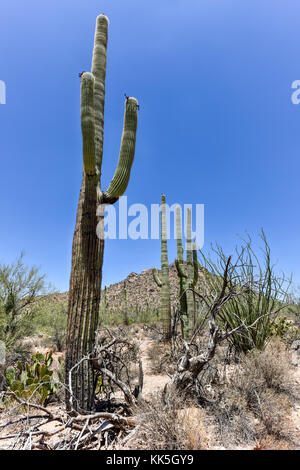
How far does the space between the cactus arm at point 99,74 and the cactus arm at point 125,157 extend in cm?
32

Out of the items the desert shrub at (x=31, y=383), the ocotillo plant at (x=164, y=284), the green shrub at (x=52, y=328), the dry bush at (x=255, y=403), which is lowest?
the green shrub at (x=52, y=328)

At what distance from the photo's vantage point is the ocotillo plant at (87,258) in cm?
357

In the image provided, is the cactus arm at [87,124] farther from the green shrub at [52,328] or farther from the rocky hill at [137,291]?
the rocky hill at [137,291]

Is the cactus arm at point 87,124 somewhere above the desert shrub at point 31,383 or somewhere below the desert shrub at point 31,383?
above

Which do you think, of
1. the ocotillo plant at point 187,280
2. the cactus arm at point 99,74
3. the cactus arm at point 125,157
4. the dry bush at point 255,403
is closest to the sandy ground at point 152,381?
the dry bush at point 255,403

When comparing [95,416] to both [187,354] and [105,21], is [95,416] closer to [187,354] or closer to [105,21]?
[187,354]

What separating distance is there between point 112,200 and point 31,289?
729cm

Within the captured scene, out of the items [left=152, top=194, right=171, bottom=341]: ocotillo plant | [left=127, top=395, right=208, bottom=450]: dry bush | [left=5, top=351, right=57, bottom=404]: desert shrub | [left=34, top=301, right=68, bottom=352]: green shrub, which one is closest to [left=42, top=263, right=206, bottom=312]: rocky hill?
[left=34, top=301, right=68, bottom=352]: green shrub

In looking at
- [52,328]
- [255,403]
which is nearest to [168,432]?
[255,403]

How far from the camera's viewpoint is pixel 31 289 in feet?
32.4

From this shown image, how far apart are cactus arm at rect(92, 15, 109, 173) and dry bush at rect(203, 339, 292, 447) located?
3.76 meters

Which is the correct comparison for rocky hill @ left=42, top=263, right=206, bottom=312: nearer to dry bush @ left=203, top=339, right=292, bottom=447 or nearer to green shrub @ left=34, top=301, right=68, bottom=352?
green shrub @ left=34, top=301, right=68, bottom=352

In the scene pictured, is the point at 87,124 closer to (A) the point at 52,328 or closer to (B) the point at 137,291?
(A) the point at 52,328
